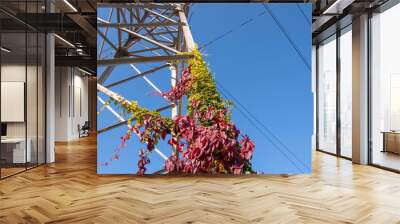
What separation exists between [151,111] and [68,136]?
10.2m

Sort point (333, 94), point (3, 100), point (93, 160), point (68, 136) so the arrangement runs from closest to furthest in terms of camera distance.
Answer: point (3, 100)
point (93, 160)
point (333, 94)
point (68, 136)

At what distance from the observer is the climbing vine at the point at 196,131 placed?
20.6ft

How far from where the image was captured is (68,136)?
15.4 m

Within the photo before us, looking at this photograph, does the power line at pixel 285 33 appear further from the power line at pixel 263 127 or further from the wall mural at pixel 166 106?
the power line at pixel 263 127

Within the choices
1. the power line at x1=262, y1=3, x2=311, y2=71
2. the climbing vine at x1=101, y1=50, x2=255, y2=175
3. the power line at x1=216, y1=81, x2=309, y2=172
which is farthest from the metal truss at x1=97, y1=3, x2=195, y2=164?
the power line at x1=262, y1=3, x2=311, y2=71

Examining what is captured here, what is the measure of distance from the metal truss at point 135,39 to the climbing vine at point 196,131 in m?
0.31

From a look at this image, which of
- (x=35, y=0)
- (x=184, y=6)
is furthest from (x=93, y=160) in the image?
(x=184, y=6)

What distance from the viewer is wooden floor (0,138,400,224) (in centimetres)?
386

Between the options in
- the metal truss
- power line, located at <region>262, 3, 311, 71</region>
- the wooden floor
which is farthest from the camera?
power line, located at <region>262, 3, 311, 71</region>

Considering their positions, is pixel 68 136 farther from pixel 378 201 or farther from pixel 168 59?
pixel 378 201

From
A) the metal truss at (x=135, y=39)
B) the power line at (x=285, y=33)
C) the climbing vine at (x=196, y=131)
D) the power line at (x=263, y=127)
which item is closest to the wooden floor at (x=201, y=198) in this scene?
the climbing vine at (x=196, y=131)

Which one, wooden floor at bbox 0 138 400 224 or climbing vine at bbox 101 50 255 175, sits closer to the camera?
wooden floor at bbox 0 138 400 224

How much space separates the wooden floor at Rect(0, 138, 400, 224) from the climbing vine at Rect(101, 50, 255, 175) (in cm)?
24

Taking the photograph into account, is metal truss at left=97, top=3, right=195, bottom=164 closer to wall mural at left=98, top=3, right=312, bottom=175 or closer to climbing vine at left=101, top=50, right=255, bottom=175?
wall mural at left=98, top=3, right=312, bottom=175
